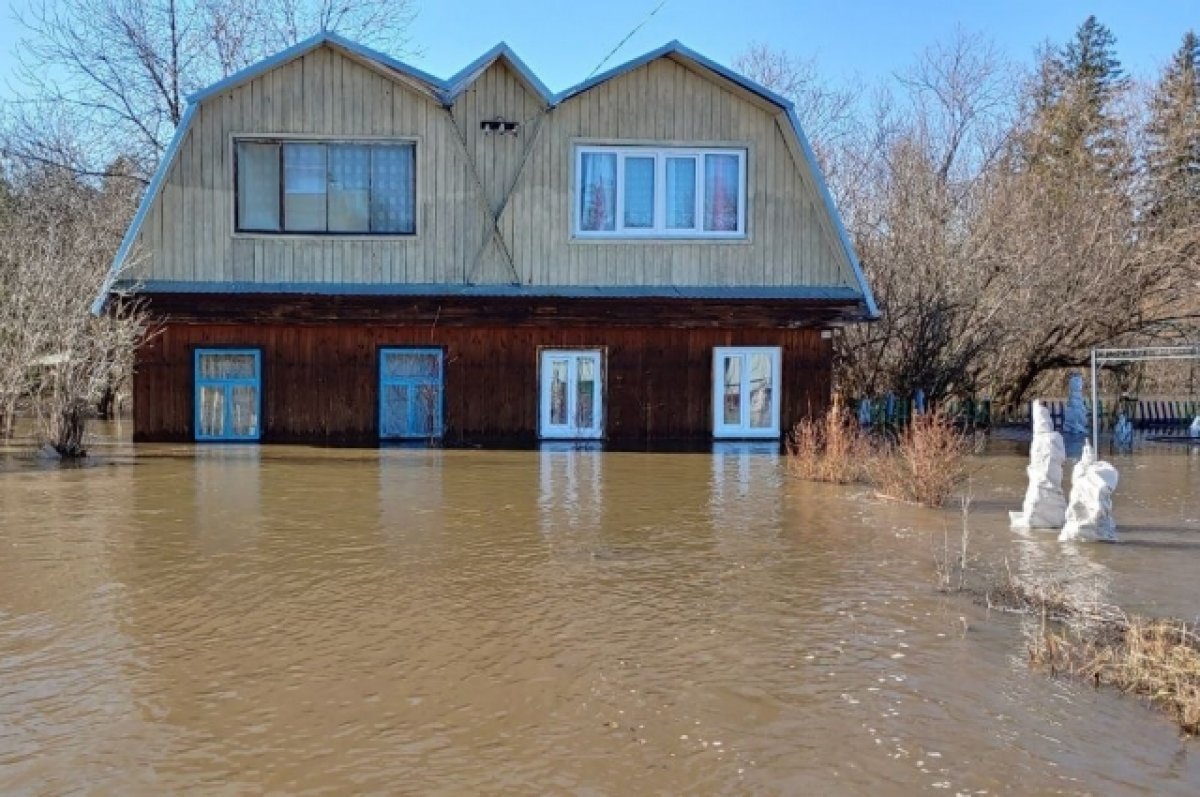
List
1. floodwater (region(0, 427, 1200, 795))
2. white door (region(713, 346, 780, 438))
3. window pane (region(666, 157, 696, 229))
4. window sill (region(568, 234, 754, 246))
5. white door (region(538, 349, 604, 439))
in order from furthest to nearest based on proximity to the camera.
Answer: white door (region(713, 346, 780, 438)) → white door (region(538, 349, 604, 439)) → window pane (region(666, 157, 696, 229)) → window sill (region(568, 234, 754, 246)) → floodwater (region(0, 427, 1200, 795))

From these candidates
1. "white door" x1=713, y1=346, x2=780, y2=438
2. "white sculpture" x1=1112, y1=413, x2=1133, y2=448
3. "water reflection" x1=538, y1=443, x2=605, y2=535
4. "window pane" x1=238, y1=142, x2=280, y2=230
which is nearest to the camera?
"water reflection" x1=538, y1=443, x2=605, y2=535

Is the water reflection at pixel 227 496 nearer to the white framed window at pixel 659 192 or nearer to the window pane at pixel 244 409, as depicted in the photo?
the window pane at pixel 244 409

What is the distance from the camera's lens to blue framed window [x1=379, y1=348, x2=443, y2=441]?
1977 centimetres

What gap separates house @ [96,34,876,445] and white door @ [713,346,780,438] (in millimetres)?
146

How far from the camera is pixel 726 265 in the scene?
781 inches

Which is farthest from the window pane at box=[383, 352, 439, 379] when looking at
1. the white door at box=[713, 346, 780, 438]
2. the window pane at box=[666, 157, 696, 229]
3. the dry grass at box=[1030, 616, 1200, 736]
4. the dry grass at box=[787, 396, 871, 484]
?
the dry grass at box=[1030, 616, 1200, 736]

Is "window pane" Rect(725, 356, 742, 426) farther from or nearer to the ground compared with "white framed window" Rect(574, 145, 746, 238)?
nearer to the ground

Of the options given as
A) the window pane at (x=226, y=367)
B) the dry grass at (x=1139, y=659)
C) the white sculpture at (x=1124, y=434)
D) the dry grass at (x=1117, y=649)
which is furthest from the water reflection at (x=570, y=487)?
the white sculpture at (x=1124, y=434)

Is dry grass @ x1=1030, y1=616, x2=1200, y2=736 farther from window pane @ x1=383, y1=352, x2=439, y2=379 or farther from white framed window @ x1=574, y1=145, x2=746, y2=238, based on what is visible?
window pane @ x1=383, y1=352, x2=439, y2=379

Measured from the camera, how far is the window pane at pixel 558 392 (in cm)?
2012

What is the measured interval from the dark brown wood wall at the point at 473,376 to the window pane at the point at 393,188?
6.35ft

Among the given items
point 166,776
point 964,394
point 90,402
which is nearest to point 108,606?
point 166,776

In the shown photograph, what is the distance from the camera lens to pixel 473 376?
1986cm

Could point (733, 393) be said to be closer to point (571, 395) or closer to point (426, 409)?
point (571, 395)
